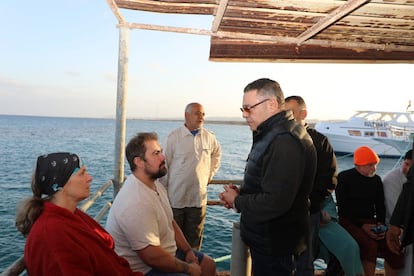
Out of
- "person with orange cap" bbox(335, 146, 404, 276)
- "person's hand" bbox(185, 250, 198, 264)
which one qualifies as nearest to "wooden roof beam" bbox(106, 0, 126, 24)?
"person's hand" bbox(185, 250, 198, 264)

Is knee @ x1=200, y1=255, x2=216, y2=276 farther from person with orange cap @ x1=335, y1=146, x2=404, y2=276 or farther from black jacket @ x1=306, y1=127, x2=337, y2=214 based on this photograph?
person with orange cap @ x1=335, y1=146, x2=404, y2=276

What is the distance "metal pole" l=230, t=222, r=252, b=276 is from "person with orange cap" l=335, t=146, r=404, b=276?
1602 mm

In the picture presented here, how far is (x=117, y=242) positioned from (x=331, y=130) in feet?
132

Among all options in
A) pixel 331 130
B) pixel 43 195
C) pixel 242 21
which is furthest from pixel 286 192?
pixel 331 130

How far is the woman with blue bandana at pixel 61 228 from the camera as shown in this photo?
1.54 metres

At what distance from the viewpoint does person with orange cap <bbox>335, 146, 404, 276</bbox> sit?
11.7 feet

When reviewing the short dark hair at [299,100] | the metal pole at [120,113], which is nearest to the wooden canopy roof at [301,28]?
the metal pole at [120,113]

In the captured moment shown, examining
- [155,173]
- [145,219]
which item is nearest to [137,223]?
[145,219]

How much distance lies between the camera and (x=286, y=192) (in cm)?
196

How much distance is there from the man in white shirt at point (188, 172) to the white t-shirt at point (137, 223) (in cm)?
155

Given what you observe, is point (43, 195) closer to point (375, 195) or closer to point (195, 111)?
point (195, 111)

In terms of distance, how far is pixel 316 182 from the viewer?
301 centimetres

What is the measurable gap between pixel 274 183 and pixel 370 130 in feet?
133

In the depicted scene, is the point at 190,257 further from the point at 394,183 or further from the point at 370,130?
the point at 370,130
